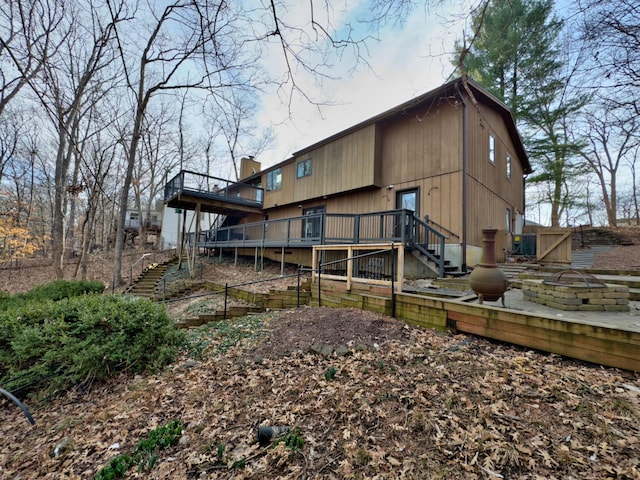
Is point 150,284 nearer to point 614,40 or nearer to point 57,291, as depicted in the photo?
point 57,291

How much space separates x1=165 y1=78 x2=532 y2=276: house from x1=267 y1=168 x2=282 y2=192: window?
3.19 feet

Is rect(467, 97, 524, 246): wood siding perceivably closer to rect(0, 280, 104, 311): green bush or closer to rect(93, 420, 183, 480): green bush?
rect(93, 420, 183, 480): green bush

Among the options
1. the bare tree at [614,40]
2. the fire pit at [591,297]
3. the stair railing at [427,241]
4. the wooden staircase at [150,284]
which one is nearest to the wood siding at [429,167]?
the stair railing at [427,241]

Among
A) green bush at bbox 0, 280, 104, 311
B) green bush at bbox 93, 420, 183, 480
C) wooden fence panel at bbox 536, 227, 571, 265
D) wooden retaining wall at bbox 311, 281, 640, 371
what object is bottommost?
green bush at bbox 93, 420, 183, 480

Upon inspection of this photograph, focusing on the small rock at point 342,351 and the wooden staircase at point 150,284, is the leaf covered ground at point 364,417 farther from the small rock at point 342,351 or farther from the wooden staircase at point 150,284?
the wooden staircase at point 150,284

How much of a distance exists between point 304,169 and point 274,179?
3207mm

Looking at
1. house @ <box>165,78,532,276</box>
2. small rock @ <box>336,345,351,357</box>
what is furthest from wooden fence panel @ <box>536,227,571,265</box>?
small rock @ <box>336,345,351,357</box>

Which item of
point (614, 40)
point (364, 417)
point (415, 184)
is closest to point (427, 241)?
point (415, 184)

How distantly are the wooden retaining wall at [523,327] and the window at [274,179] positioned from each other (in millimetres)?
12113

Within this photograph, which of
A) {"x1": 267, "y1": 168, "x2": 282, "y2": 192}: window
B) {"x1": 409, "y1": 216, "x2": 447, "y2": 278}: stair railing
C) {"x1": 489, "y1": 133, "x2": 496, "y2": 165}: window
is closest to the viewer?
{"x1": 409, "y1": 216, "x2": 447, "y2": 278}: stair railing

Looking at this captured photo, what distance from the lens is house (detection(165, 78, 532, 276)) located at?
27.4 ft

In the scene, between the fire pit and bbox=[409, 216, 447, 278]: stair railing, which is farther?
bbox=[409, 216, 447, 278]: stair railing

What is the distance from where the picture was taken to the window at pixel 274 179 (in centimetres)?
1588

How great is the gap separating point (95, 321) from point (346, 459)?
397 cm
